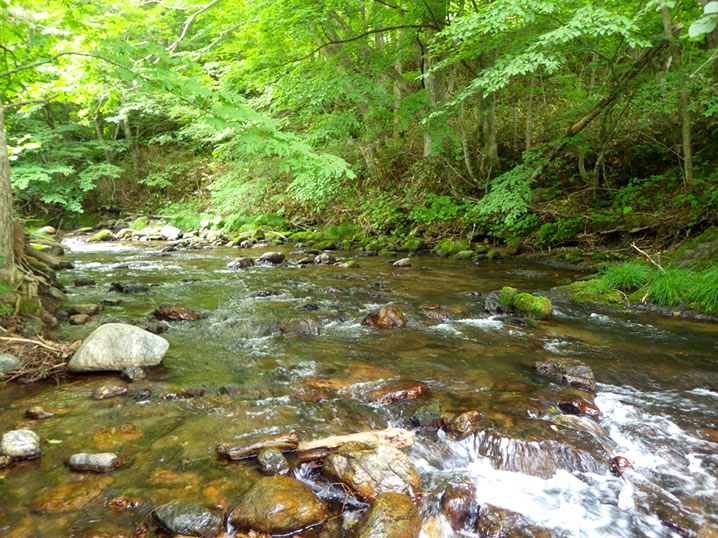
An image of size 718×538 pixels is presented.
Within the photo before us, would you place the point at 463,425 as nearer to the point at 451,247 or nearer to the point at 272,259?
the point at 451,247

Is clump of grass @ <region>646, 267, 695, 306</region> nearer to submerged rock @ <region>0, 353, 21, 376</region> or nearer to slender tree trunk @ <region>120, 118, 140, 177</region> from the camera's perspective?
submerged rock @ <region>0, 353, 21, 376</region>

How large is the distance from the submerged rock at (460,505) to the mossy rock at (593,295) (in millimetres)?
5188

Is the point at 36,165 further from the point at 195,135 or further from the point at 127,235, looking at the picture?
the point at 195,135

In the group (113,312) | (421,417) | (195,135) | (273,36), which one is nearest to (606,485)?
(421,417)

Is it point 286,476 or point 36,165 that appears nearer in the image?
point 286,476

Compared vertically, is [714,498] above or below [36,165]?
below

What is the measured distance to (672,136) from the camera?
9555 mm

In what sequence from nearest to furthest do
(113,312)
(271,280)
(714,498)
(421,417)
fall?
(714,498)
(421,417)
(113,312)
(271,280)

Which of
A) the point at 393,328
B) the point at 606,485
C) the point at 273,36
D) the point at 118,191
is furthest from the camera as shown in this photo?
the point at 118,191

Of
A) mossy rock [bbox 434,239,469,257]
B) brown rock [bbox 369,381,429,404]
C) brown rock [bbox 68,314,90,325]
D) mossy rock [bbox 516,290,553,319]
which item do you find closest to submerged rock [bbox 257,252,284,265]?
mossy rock [bbox 434,239,469,257]

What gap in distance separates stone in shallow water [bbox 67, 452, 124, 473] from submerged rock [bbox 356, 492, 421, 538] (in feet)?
5.64

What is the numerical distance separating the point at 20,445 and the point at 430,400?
3.08 meters

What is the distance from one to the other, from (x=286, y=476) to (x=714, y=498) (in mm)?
2718

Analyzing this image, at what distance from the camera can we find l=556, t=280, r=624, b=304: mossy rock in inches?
269
